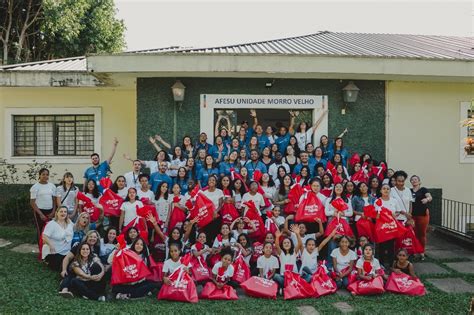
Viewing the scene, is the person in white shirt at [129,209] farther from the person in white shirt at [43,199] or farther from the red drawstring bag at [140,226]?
the person in white shirt at [43,199]

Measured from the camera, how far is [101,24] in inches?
804

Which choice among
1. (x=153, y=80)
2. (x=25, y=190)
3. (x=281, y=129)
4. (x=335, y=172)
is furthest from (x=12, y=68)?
(x=335, y=172)

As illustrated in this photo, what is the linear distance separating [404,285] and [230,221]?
2.73 m

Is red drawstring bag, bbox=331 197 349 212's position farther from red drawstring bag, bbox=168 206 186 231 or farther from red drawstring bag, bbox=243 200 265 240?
red drawstring bag, bbox=168 206 186 231

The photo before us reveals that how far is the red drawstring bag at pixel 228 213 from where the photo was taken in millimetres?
6898

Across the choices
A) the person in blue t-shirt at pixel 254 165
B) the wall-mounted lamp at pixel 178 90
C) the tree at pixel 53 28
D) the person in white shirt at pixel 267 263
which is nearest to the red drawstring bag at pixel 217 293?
the person in white shirt at pixel 267 263

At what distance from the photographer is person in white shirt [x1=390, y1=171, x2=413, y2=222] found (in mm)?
6971

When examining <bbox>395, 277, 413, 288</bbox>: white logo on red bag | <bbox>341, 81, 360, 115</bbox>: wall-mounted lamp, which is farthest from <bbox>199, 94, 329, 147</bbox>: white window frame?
<bbox>395, 277, 413, 288</bbox>: white logo on red bag

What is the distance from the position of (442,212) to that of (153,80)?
7082 millimetres

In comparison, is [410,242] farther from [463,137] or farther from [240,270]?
[463,137]

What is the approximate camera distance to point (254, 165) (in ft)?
25.0

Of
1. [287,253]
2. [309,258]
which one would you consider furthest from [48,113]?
[309,258]

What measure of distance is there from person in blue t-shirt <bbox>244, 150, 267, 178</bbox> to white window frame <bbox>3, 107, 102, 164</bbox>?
537cm

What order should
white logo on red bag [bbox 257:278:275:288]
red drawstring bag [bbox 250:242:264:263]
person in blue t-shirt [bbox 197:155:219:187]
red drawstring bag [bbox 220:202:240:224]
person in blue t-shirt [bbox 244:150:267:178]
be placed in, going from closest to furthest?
1. white logo on red bag [bbox 257:278:275:288]
2. red drawstring bag [bbox 250:242:264:263]
3. red drawstring bag [bbox 220:202:240:224]
4. person in blue t-shirt [bbox 197:155:219:187]
5. person in blue t-shirt [bbox 244:150:267:178]
